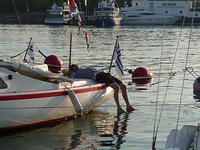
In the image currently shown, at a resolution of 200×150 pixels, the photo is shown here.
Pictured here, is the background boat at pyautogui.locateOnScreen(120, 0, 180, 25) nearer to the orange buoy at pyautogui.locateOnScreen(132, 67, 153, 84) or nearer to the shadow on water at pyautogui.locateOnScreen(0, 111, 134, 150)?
the orange buoy at pyautogui.locateOnScreen(132, 67, 153, 84)

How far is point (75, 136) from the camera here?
12422mm

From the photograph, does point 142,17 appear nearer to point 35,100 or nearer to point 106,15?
point 106,15

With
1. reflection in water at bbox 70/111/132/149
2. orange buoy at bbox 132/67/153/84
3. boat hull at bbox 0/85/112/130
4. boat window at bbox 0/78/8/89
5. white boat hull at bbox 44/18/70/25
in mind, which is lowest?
white boat hull at bbox 44/18/70/25

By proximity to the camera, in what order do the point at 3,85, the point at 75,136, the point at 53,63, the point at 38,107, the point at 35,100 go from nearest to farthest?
the point at 3,85 → the point at 35,100 → the point at 38,107 → the point at 75,136 → the point at 53,63

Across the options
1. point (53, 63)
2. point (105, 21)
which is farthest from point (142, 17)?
point (53, 63)

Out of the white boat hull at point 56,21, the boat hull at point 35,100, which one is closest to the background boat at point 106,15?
the white boat hull at point 56,21

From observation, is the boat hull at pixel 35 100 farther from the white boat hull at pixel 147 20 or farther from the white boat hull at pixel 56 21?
the white boat hull at pixel 147 20

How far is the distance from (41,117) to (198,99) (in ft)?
22.8

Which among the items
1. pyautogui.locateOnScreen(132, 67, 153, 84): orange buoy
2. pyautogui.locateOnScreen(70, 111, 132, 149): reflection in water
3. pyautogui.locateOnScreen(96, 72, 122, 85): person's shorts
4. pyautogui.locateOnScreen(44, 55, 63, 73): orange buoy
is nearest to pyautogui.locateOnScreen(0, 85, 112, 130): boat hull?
pyautogui.locateOnScreen(96, 72, 122, 85): person's shorts

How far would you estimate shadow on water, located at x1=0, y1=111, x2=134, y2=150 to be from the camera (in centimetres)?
1159

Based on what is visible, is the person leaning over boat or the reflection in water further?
the person leaning over boat

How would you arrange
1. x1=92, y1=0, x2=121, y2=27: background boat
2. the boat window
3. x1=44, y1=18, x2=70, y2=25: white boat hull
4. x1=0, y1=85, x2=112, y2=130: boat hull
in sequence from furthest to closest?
x1=44, y1=18, x2=70, y2=25: white boat hull, x1=92, y1=0, x2=121, y2=27: background boat, the boat window, x1=0, y1=85, x2=112, y2=130: boat hull

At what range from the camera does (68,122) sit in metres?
13.6

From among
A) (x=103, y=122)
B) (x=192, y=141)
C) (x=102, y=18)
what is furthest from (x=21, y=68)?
(x=102, y=18)
